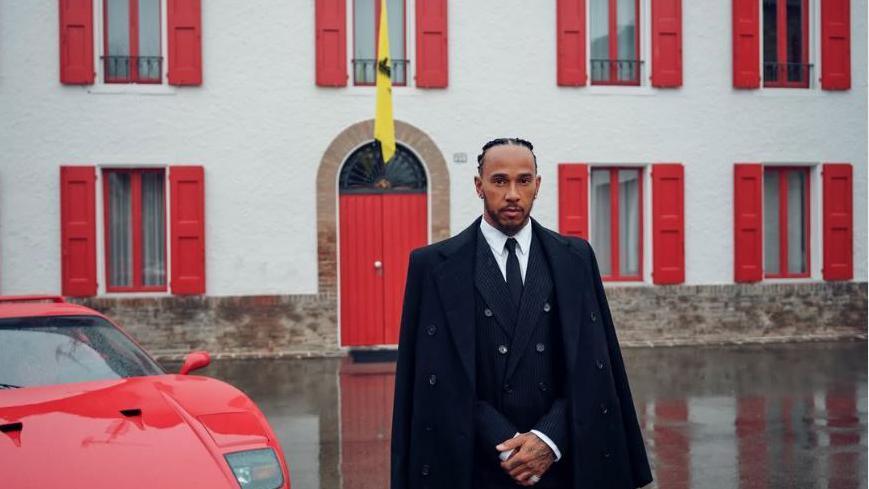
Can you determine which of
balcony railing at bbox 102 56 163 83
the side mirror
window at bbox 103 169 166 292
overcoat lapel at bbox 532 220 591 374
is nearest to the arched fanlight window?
window at bbox 103 169 166 292

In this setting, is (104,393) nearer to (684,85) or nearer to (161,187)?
(161,187)

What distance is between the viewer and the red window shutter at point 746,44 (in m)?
12.7

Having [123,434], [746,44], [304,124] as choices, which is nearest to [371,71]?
[304,124]

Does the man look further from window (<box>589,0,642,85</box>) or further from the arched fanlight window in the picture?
window (<box>589,0,642,85</box>)

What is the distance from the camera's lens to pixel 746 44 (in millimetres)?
12742

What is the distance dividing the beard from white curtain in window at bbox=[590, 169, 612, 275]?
402 inches

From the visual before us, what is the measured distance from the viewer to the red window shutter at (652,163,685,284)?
41.1ft

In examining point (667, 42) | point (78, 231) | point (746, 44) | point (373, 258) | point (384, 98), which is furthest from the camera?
point (746, 44)

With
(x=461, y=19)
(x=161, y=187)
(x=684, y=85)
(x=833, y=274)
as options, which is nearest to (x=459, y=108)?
(x=461, y=19)

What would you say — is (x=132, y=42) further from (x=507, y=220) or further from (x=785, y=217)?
(x=507, y=220)

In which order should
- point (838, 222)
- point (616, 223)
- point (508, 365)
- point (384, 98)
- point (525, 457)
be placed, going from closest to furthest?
point (525, 457)
point (508, 365)
point (384, 98)
point (616, 223)
point (838, 222)

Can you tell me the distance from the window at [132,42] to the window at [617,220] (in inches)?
268

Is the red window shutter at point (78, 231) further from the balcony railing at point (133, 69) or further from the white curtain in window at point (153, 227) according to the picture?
the balcony railing at point (133, 69)

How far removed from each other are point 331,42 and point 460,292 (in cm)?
982
